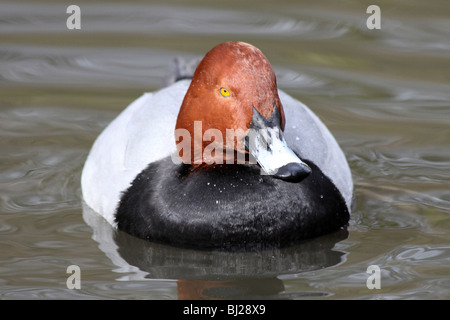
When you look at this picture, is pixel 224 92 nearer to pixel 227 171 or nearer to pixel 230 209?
pixel 227 171

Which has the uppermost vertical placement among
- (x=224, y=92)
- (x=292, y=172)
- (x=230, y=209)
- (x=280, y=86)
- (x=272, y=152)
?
(x=280, y=86)

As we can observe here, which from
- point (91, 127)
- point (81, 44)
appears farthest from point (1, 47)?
point (91, 127)

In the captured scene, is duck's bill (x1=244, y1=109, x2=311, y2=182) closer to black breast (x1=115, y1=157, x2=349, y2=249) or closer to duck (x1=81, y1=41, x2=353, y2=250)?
duck (x1=81, y1=41, x2=353, y2=250)

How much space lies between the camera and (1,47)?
27.2 feet

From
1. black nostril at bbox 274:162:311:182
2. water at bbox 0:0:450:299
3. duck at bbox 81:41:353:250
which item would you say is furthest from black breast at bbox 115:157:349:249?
black nostril at bbox 274:162:311:182

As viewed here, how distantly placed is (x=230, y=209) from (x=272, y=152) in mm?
520

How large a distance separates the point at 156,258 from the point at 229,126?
3.19 feet

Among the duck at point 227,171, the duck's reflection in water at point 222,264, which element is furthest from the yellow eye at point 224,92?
the duck's reflection in water at point 222,264

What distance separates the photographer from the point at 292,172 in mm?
4586

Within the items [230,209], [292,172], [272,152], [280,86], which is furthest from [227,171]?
[280,86]

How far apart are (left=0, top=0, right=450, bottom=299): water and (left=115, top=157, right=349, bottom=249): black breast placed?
0.38 feet

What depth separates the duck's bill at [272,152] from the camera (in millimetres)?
4594

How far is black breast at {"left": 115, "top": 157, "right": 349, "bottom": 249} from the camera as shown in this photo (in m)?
5.03
